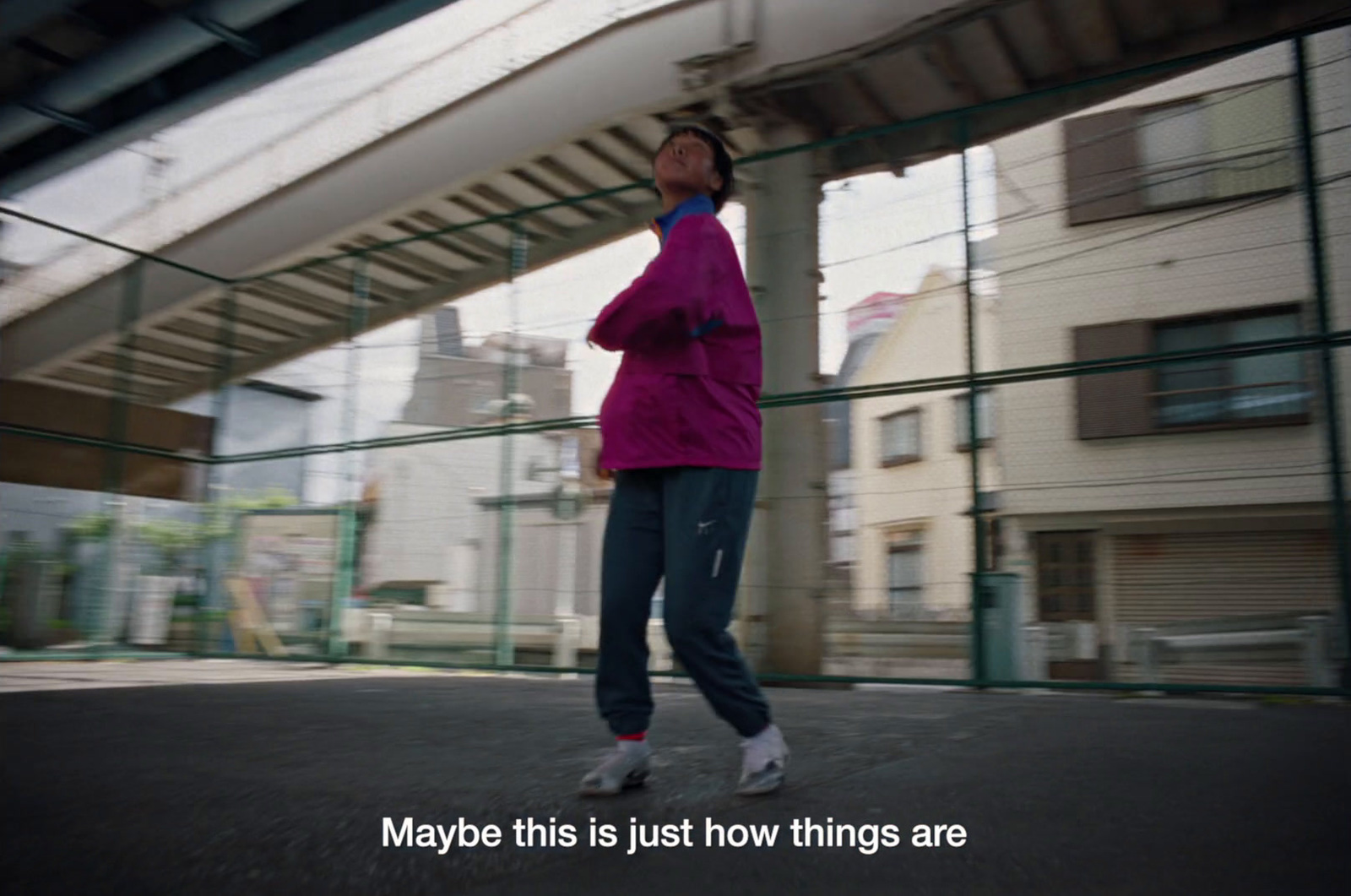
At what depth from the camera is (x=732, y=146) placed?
7.18m

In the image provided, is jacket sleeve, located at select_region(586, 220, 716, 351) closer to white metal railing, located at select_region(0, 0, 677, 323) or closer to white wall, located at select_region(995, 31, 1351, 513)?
white wall, located at select_region(995, 31, 1351, 513)

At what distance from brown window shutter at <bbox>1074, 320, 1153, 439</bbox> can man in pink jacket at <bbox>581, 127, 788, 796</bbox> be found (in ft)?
10.3

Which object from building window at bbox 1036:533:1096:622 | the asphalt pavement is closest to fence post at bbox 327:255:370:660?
the asphalt pavement

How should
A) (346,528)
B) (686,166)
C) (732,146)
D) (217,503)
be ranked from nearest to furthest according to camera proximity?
(686,166) → (346,528) → (732,146) → (217,503)

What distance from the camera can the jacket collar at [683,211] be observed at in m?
2.09

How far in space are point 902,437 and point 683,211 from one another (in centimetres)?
321

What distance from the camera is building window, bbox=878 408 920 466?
497cm

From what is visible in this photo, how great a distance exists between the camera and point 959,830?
169 cm

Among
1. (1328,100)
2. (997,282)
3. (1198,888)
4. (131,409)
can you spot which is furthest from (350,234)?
(1198,888)

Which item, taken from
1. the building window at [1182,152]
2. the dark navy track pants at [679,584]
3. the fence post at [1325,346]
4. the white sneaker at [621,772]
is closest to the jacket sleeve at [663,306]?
the dark navy track pants at [679,584]

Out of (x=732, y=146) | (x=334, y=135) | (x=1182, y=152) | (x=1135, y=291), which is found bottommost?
(x=1135, y=291)

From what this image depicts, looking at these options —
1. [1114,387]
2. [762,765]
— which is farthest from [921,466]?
[762,765]

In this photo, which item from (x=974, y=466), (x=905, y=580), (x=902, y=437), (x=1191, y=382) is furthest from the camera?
(x=902, y=437)

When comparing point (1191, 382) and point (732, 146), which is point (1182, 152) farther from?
point (732, 146)
